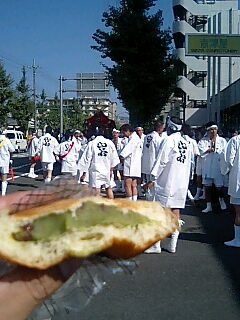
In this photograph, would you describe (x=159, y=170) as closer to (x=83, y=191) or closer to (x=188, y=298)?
(x=188, y=298)

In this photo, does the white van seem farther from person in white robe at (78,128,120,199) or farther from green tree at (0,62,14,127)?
person in white robe at (78,128,120,199)

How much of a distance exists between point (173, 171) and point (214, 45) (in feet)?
53.3

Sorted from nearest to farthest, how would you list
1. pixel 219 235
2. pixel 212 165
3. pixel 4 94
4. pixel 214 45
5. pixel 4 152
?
pixel 219 235, pixel 212 165, pixel 4 152, pixel 214 45, pixel 4 94

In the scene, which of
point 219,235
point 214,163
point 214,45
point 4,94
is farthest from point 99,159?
point 4,94

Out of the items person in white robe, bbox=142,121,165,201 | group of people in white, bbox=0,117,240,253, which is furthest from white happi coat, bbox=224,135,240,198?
person in white robe, bbox=142,121,165,201

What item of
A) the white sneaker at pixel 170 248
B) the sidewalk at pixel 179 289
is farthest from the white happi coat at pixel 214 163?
the white sneaker at pixel 170 248

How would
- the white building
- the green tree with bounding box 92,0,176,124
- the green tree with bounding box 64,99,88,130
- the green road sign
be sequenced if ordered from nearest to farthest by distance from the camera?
the green road sign → the green tree with bounding box 92,0,176,124 → the white building → the green tree with bounding box 64,99,88,130

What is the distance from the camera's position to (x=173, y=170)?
6715mm

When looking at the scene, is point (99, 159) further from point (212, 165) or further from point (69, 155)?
point (69, 155)

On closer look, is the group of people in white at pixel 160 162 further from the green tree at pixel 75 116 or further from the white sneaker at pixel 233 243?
the green tree at pixel 75 116

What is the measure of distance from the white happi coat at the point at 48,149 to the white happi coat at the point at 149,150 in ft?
12.8

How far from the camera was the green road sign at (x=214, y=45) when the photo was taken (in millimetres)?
21578

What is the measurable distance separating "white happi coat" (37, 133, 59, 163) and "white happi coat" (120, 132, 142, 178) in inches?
150

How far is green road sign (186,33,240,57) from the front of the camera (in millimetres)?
21578
